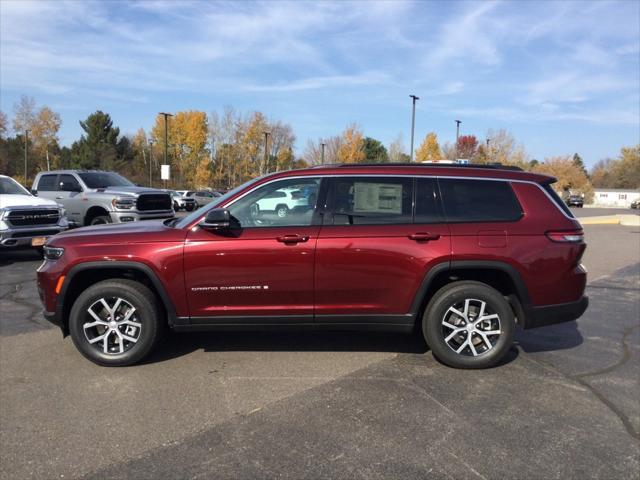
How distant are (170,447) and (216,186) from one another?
75.7 m

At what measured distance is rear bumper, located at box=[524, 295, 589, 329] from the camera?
4.47 metres

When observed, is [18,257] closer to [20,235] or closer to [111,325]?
[20,235]

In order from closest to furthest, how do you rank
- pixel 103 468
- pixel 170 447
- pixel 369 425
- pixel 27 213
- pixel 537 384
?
1. pixel 103 468
2. pixel 170 447
3. pixel 369 425
4. pixel 537 384
5. pixel 27 213

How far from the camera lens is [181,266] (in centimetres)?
434

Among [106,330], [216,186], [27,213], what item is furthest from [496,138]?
[106,330]

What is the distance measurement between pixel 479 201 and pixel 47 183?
41.8 ft

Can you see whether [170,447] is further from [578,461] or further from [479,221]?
[479,221]

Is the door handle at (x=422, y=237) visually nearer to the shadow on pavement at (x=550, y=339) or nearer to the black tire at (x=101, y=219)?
the shadow on pavement at (x=550, y=339)

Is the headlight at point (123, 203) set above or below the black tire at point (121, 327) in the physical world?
above

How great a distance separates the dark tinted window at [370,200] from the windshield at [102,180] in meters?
10.5

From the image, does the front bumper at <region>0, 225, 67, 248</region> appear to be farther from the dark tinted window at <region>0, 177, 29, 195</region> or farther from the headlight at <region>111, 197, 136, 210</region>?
the headlight at <region>111, 197, 136, 210</region>

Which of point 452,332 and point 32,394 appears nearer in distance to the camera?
point 32,394

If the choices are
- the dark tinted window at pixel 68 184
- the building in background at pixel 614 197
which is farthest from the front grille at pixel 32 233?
the building in background at pixel 614 197

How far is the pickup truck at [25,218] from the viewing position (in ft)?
32.7
